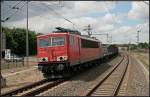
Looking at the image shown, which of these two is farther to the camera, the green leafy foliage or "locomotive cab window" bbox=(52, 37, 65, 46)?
the green leafy foliage

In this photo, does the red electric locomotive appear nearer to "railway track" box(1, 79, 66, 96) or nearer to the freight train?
the freight train

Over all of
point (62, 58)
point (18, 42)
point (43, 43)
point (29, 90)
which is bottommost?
point (29, 90)

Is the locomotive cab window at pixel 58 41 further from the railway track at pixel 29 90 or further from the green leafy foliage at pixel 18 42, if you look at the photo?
the green leafy foliage at pixel 18 42

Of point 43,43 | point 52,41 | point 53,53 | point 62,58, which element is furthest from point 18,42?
point 62,58

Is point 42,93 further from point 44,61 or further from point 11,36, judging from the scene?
point 11,36

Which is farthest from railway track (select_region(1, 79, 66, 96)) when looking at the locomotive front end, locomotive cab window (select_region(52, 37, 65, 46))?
locomotive cab window (select_region(52, 37, 65, 46))

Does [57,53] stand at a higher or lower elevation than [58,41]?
lower

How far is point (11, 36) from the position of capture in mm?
85312

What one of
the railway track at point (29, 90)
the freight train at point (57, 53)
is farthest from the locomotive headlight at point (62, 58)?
A: the railway track at point (29, 90)

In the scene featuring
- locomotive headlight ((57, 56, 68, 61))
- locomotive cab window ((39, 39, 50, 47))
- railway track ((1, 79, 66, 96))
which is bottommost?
railway track ((1, 79, 66, 96))

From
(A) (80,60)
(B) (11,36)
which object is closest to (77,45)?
(A) (80,60)

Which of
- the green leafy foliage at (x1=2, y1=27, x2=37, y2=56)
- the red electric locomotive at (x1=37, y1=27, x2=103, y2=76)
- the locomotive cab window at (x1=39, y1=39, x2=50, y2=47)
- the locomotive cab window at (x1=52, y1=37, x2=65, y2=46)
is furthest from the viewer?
the green leafy foliage at (x1=2, y1=27, x2=37, y2=56)

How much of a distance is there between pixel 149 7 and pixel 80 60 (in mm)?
9719

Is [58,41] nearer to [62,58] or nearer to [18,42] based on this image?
[62,58]
